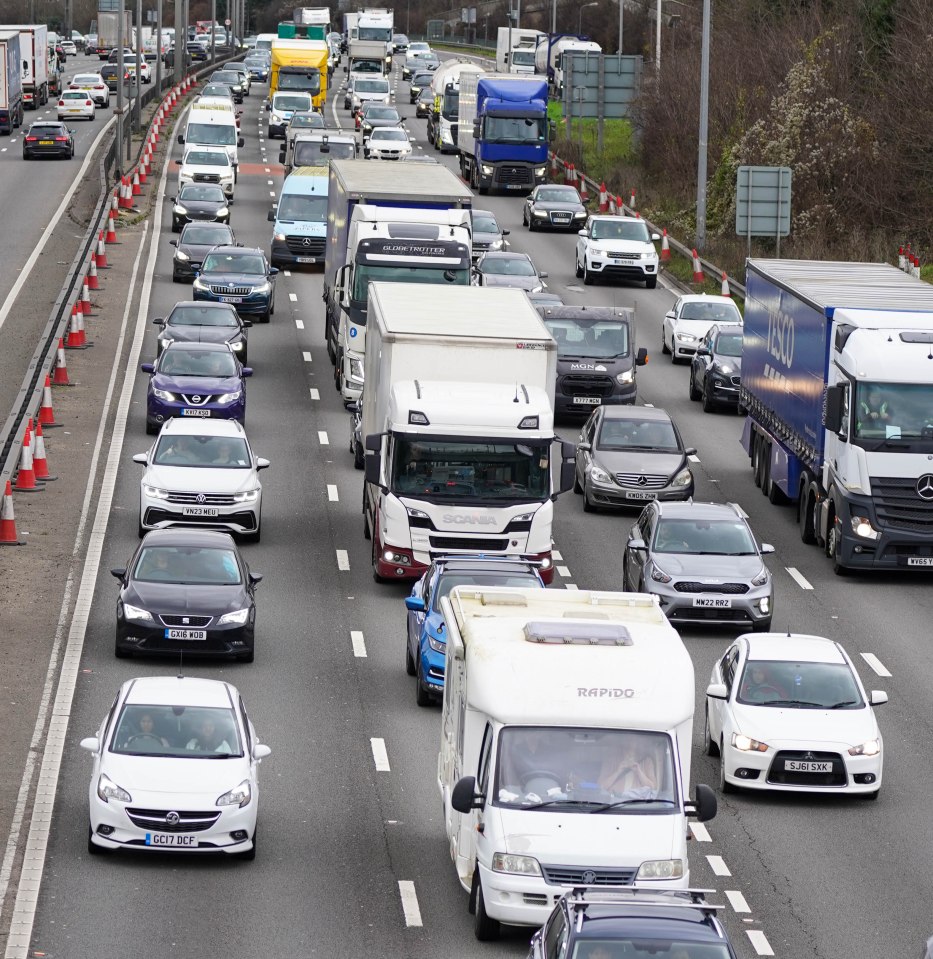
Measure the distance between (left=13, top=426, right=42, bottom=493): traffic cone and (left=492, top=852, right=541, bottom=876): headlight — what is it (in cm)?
1903

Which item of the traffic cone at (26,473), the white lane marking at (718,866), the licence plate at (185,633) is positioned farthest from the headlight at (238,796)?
the traffic cone at (26,473)

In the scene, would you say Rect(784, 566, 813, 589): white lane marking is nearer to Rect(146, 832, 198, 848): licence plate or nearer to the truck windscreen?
the truck windscreen

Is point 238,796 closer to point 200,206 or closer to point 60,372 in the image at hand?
point 60,372

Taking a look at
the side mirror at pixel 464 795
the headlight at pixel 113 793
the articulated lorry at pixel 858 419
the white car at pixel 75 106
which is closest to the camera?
the side mirror at pixel 464 795

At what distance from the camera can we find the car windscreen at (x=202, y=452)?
30.6 m

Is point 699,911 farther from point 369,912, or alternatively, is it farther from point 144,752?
point 144,752

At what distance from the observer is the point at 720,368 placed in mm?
41688

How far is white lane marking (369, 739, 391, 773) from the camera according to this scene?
70.2 ft

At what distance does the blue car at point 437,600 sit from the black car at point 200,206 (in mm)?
36789

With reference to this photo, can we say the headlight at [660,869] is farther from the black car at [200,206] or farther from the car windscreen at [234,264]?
the black car at [200,206]

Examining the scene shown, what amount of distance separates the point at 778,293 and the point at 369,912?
19245 millimetres

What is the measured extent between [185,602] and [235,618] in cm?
60

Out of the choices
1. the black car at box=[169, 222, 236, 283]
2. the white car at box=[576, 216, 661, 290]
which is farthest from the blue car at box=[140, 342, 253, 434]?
the white car at box=[576, 216, 661, 290]

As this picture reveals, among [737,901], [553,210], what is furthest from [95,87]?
[737,901]
